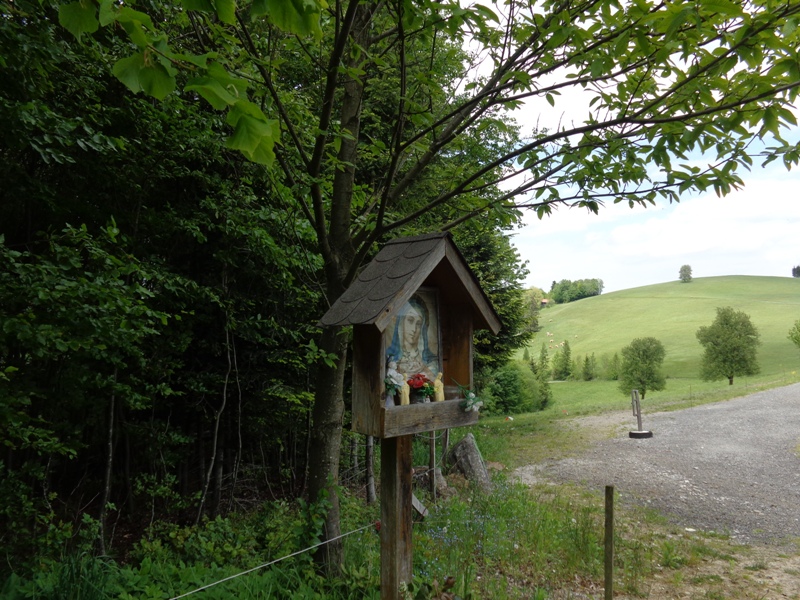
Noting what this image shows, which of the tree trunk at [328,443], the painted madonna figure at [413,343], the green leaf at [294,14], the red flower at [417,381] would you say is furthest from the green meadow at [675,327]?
the green leaf at [294,14]

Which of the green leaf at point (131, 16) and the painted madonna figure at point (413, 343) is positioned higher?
the green leaf at point (131, 16)

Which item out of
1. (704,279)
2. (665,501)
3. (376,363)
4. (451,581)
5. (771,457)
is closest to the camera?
(376,363)

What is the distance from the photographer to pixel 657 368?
23500 millimetres

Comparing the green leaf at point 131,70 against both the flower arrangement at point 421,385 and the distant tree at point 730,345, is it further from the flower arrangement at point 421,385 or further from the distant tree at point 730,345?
the distant tree at point 730,345

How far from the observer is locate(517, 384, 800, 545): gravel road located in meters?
7.82

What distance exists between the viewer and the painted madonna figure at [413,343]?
2977 millimetres

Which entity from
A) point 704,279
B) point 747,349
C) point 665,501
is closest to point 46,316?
point 665,501

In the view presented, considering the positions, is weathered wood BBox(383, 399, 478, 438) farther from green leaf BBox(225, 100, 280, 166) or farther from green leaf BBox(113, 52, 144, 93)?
green leaf BBox(113, 52, 144, 93)

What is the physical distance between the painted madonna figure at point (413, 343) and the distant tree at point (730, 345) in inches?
1166

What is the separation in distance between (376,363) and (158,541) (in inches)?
138

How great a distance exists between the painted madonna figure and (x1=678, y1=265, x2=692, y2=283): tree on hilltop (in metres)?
91.7

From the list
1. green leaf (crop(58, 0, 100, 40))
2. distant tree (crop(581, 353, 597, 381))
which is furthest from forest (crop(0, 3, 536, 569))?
distant tree (crop(581, 353, 597, 381))

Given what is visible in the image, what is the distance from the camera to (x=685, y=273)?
85.1m

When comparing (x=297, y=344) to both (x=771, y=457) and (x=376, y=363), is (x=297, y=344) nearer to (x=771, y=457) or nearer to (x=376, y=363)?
(x=376, y=363)
